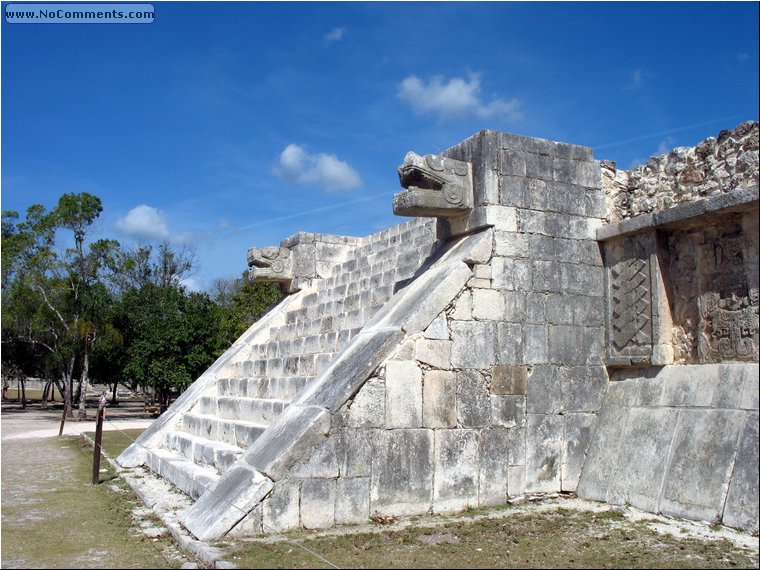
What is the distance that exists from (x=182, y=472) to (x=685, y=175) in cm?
598

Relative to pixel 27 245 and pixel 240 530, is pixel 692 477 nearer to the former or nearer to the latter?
pixel 240 530

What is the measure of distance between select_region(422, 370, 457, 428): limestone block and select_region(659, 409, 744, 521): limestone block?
1.93 meters

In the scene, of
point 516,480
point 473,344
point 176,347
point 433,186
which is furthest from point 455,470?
point 176,347

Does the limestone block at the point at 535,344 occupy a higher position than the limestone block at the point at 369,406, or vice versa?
the limestone block at the point at 535,344

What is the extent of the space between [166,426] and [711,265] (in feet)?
24.1

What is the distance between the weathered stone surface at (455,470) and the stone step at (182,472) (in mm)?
1978

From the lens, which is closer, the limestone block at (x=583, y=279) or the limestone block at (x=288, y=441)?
the limestone block at (x=288, y=441)

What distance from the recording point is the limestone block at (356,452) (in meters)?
5.89

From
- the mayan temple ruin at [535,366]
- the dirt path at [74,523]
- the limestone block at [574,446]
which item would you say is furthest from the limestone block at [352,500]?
the limestone block at [574,446]

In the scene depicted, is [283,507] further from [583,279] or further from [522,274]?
[583,279]

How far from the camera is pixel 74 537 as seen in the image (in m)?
5.84

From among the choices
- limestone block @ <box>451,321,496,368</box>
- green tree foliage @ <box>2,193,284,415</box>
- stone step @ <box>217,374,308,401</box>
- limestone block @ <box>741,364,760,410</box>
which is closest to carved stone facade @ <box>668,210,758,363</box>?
limestone block @ <box>741,364,760,410</box>

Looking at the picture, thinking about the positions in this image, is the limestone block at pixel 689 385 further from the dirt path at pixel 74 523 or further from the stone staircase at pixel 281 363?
the dirt path at pixel 74 523

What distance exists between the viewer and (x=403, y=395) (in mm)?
6262
